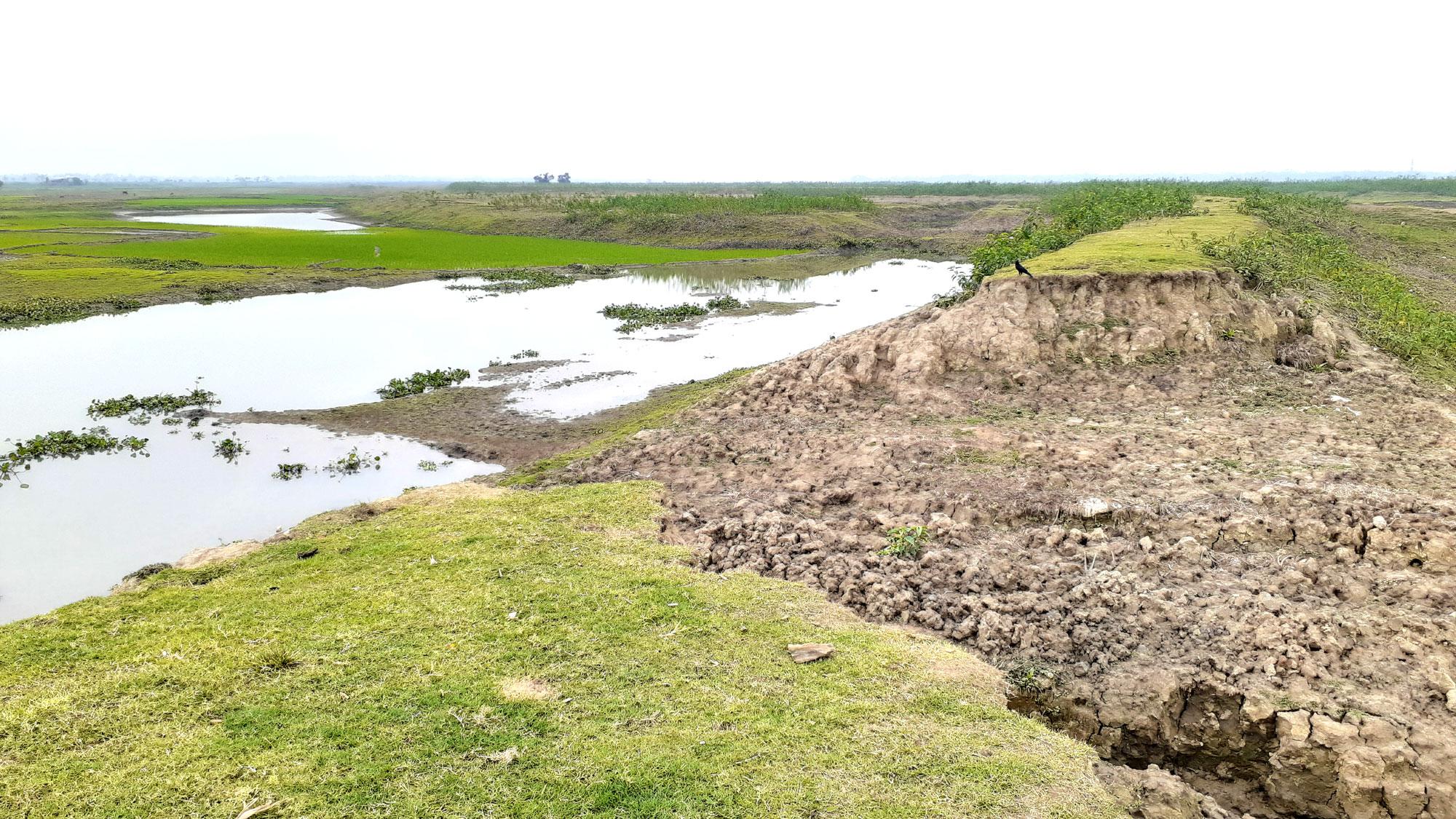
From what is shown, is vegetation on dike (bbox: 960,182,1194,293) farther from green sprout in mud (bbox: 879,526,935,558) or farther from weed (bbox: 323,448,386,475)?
weed (bbox: 323,448,386,475)

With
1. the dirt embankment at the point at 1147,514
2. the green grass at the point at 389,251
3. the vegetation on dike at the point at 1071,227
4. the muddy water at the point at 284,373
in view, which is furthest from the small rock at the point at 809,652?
the green grass at the point at 389,251

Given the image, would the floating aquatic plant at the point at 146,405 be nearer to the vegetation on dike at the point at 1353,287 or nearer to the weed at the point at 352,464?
the weed at the point at 352,464

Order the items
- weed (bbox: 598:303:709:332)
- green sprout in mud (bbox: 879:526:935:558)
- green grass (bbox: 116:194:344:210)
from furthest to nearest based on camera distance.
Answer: green grass (bbox: 116:194:344:210) → weed (bbox: 598:303:709:332) → green sprout in mud (bbox: 879:526:935:558)

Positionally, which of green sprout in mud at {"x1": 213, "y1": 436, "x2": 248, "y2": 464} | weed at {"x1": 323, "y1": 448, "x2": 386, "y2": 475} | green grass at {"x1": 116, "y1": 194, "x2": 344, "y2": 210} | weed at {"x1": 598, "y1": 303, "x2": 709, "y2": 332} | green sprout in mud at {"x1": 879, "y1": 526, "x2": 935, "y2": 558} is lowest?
weed at {"x1": 323, "y1": 448, "x2": 386, "y2": 475}

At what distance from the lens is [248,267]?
40.7 meters

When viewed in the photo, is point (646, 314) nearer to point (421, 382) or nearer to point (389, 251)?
point (421, 382)

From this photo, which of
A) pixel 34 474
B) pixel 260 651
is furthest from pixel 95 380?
pixel 260 651

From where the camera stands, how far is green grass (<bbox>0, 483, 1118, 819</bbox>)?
574 centimetres

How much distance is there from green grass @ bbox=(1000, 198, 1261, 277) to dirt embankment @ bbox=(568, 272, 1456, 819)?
2.76 feet

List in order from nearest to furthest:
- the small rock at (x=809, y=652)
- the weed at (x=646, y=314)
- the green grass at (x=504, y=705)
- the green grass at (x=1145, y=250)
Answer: the green grass at (x=504, y=705) → the small rock at (x=809, y=652) → the green grass at (x=1145, y=250) → the weed at (x=646, y=314)

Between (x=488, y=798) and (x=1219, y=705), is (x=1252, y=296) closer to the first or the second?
(x=1219, y=705)

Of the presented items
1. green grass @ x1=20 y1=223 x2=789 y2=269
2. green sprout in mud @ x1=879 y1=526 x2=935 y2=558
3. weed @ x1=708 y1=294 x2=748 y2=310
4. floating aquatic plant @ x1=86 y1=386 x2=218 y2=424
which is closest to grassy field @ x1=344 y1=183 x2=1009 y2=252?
green grass @ x1=20 y1=223 x2=789 y2=269

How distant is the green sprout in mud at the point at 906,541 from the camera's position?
31.4 feet

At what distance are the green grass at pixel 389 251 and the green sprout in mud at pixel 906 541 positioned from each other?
125ft
